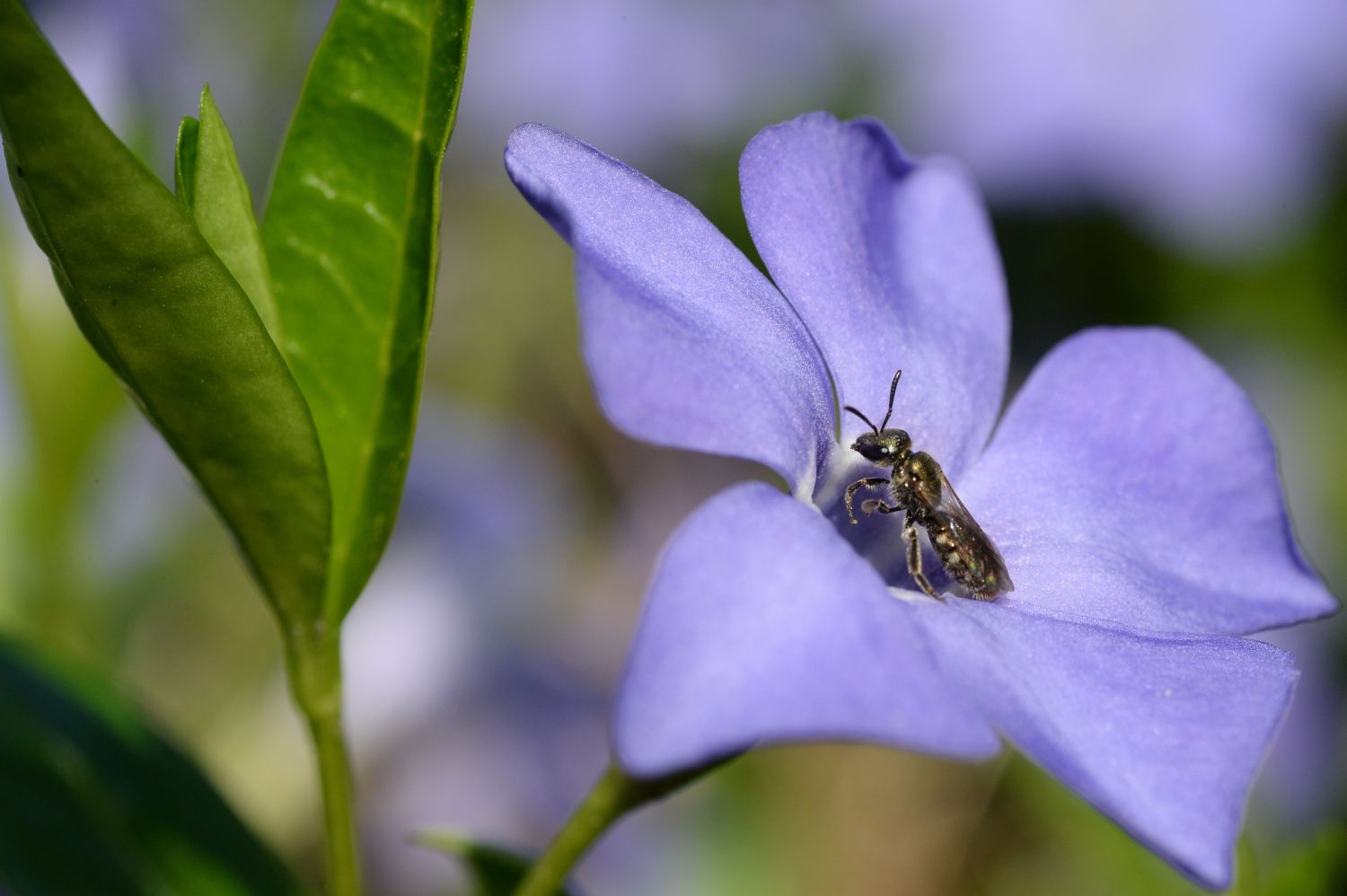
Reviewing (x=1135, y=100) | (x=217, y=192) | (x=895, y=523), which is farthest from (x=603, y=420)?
(x=217, y=192)

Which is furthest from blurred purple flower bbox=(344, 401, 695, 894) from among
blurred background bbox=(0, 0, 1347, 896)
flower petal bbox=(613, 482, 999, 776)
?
flower petal bbox=(613, 482, 999, 776)

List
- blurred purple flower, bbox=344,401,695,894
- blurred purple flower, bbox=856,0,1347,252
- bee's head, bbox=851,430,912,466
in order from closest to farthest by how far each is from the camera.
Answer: bee's head, bbox=851,430,912,466 < blurred purple flower, bbox=344,401,695,894 < blurred purple flower, bbox=856,0,1347,252

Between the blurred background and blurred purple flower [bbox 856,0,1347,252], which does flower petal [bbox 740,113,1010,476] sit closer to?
the blurred background

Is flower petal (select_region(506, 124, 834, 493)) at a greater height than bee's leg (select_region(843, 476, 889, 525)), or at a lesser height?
greater

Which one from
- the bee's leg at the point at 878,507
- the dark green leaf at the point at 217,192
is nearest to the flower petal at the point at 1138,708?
the bee's leg at the point at 878,507

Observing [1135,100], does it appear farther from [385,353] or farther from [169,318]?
[169,318]
